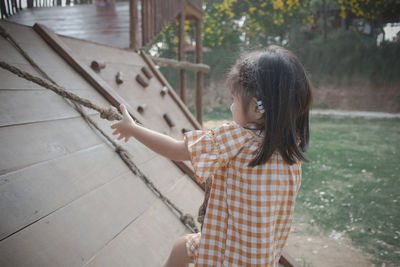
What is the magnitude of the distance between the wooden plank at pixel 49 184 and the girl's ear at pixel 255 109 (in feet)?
3.09

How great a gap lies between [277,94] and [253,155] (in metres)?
0.25

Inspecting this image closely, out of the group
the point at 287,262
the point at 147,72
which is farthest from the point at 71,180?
the point at 147,72

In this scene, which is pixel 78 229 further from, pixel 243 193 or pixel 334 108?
pixel 334 108

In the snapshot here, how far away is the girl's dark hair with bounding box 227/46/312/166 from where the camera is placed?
3.83 ft

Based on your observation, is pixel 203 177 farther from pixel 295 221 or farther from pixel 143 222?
pixel 295 221

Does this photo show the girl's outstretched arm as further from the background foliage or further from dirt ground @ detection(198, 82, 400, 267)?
the background foliage

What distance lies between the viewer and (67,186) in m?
1.50

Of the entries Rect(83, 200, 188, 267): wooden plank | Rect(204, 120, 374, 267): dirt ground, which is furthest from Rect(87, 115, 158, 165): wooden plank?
Rect(204, 120, 374, 267): dirt ground

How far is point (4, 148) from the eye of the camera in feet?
4.58

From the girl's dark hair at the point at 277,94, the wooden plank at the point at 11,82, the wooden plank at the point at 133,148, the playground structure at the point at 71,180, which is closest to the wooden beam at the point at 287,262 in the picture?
the playground structure at the point at 71,180

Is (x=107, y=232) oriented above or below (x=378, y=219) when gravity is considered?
above

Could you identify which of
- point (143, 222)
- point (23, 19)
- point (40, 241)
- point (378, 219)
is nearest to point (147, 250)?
point (143, 222)

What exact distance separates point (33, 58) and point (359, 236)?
3.42 m

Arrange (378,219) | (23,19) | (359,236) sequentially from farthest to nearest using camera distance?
(23,19), (378,219), (359,236)
